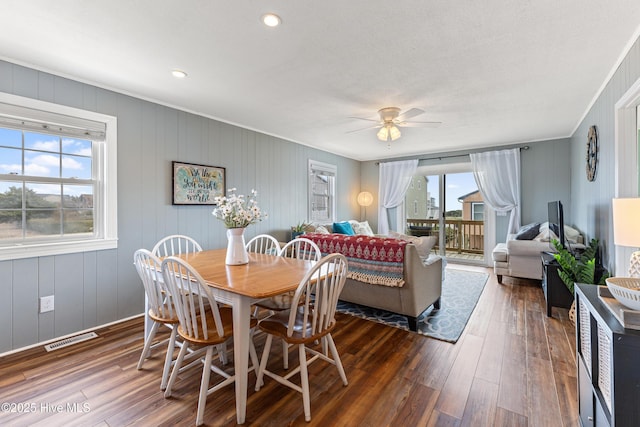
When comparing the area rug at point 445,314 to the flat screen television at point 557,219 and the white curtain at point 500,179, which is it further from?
the white curtain at point 500,179

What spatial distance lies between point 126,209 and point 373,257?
266cm

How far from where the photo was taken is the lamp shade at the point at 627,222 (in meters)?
1.49

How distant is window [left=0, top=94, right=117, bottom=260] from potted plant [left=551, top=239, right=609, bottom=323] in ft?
15.2

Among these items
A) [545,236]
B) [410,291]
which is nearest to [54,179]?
[410,291]

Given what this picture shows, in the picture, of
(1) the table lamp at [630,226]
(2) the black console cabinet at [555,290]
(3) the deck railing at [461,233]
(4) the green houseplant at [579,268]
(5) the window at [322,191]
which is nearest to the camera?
(1) the table lamp at [630,226]

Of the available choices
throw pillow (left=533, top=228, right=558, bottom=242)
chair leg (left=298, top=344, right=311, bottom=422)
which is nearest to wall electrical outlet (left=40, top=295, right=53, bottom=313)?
chair leg (left=298, top=344, right=311, bottom=422)

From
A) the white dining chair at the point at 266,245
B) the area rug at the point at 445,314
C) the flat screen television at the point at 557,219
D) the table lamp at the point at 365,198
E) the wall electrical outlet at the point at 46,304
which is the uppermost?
the table lamp at the point at 365,198

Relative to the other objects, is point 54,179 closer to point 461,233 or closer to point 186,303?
point 186,303

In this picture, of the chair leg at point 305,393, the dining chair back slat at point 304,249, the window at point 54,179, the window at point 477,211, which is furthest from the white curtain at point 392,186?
the window at point 54,179

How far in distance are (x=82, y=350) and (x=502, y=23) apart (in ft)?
13.3

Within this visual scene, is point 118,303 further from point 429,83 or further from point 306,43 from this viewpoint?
point 429,83

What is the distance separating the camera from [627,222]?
1.54 meters

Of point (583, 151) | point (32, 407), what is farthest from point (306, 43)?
point (583, 151)

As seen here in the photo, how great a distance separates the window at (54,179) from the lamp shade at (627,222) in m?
3.99
